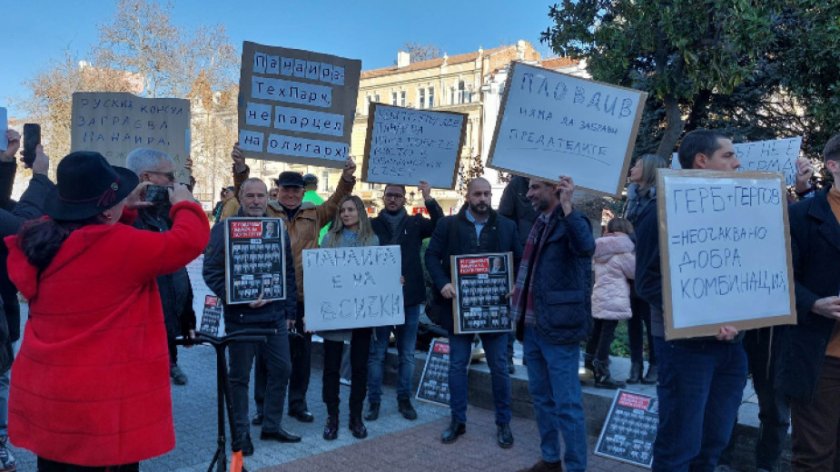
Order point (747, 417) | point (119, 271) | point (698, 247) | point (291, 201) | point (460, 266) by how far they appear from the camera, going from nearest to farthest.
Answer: point (119, 271) → point (698, 247) → point (747, 417) → point (460, 266) → point (291, 201)

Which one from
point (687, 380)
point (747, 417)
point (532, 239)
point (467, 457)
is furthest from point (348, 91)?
point (747, 417)

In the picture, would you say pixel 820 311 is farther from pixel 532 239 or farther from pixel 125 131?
pixel 125 131

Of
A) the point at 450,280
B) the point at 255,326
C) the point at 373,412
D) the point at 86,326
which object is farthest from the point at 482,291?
the point at 86,326

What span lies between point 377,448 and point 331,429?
445 millimetres

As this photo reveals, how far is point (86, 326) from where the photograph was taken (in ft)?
8.70

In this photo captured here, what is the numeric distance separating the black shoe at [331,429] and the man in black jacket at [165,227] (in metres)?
1.72

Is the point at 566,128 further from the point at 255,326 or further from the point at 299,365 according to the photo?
the point at 299,365

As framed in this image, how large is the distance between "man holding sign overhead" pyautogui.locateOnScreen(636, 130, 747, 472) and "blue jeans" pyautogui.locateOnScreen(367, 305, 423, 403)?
3.03 metres

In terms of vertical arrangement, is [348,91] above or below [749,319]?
above

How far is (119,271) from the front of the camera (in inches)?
105

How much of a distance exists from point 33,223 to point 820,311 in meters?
3.65

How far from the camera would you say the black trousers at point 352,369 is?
18.2 ft

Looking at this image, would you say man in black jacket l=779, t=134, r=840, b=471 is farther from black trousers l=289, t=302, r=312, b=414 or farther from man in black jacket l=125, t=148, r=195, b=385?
black trousers l=289, t=302, r=312, b=414

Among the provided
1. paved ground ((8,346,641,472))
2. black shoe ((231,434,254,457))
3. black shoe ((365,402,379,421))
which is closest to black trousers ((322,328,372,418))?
paved ground ((8,346,641,472))
